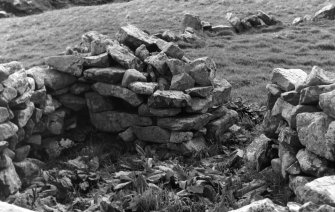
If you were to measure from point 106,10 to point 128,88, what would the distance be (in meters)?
20.1

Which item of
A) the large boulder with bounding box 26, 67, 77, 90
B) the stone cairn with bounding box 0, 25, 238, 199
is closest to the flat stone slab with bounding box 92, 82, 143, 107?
the stone cairn with bounding box 0, 25, 238, 199

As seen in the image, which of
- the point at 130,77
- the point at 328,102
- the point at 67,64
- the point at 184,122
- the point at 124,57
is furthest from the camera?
the point at 124,57

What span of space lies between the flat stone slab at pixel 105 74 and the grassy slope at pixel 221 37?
208 inches

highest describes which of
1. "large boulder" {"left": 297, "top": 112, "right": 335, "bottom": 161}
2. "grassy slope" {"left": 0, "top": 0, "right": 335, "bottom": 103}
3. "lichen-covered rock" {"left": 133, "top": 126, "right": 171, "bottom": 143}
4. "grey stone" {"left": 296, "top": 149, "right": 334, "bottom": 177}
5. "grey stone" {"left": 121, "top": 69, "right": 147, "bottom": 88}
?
"large boulder" {"left": 297, "top": 112, "right": 335, "bottom": 161}

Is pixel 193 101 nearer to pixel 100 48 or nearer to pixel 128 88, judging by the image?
pixel 128 88

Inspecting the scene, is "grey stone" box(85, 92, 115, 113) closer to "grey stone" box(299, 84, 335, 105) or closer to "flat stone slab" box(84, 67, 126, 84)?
"flat stone slab" box(84, 67, 126, 84)

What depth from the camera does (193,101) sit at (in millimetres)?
15469

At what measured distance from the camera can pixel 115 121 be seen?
16.0m

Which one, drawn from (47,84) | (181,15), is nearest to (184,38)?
(181,15)

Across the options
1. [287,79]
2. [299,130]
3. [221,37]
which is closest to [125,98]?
[287,79]

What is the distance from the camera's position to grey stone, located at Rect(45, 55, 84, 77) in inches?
616

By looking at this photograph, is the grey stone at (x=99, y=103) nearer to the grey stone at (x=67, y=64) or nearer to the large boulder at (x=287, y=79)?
the grey stone at (x=67, y=64)

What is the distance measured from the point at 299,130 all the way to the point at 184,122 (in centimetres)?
425

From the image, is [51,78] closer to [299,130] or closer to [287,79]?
[287,79]
